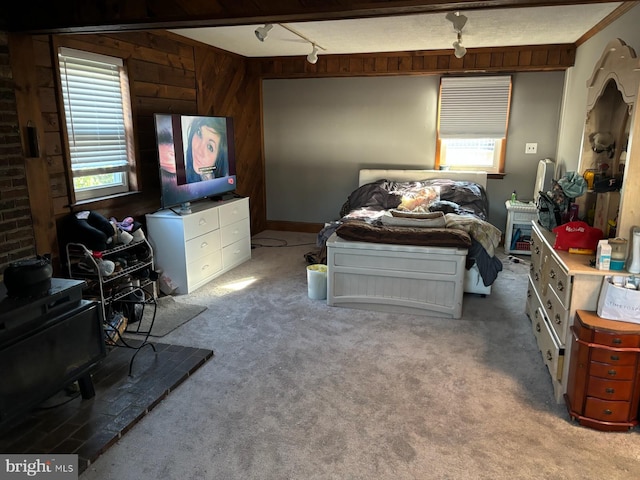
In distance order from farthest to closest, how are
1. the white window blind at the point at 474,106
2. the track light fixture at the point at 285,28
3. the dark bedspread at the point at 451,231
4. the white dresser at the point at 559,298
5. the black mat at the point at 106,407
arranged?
the white window blind at the point at 474,106 < the track light fixture at the point at 285,28 < the dark bedspread at the point at 451,231 < the white dresser at the point at 559,298 < the black mat at the point at 106,407

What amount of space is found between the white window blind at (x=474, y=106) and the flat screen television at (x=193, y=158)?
2.56 meters

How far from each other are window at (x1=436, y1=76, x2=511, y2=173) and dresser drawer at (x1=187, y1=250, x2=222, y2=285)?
2.96 metres

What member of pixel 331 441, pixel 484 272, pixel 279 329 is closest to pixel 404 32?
pixel 484 272

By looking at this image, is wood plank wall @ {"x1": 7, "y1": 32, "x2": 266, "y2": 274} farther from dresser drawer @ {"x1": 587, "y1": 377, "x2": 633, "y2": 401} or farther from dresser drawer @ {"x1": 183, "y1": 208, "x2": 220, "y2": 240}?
dresser drawer @ {"x1": 587, "y1": 377, "x2": 633, "y2": 401}

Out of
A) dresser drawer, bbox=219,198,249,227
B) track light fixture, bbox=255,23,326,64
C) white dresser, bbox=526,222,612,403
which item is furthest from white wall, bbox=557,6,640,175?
dresser drawer, bbox=219,198,249,227

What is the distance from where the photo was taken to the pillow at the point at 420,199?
4.90 m

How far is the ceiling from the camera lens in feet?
11.7

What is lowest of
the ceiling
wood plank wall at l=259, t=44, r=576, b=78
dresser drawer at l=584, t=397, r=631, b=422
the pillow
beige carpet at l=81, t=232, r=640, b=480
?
beige carpet at l=81, t=232, r=640, b=480

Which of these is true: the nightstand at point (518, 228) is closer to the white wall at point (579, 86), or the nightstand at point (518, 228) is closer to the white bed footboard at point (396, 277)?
the white wall at point (579, 86)

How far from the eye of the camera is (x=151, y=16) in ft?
7.87

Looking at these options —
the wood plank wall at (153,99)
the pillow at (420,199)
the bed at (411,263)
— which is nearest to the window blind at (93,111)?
the wood plank wall at (153,99)

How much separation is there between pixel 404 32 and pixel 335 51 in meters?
1.24

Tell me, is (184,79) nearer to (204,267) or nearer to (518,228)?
(204,267)

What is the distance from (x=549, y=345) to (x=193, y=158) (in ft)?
10.6
